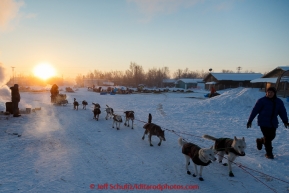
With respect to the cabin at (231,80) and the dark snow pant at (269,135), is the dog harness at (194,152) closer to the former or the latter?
the dark snow pant at (269,135)

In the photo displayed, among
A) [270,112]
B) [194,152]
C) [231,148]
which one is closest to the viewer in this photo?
[194,152]

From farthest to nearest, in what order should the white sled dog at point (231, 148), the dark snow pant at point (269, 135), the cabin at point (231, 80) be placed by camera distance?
the cabin at point (231, 80) < the dark snow pant at point (269, 135) < the white sled dog at point (231, 148)

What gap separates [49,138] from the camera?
710 centimetres

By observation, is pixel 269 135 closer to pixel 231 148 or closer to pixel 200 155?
pixel 231 148

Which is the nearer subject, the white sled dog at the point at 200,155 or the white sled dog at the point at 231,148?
the white sled dog at the point at 200,155

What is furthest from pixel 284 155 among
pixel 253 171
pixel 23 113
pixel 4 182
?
pixel 23 113

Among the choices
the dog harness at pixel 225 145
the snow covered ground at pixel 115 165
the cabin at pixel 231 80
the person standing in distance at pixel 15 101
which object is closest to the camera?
the snow covered ground at pixel 115 165

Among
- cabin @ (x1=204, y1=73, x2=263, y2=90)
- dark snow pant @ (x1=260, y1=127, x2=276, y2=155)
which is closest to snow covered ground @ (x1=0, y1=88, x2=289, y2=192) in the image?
dark snow pant @ (x1=260, y1=127, x2=276, y2=155)

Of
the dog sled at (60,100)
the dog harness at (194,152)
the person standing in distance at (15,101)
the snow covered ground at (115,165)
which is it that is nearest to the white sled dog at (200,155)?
the dog harness at (194,152)

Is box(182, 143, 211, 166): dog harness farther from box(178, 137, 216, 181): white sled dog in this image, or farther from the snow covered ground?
the snow covered ground

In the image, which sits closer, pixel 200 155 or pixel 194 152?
pixel 200 155

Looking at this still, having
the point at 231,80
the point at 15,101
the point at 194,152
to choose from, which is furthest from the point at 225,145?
the point at 231,80

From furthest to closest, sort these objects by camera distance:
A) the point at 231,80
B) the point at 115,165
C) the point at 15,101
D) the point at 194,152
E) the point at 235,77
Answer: the point at 235,77 → the point at 231,80 → the point at 15,101 → the point at 115,165 → the point at 194,152

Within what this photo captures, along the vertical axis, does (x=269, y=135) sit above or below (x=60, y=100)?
below
